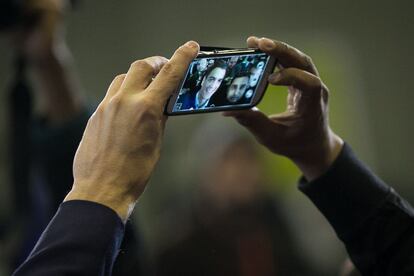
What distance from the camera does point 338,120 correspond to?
6.68 feet

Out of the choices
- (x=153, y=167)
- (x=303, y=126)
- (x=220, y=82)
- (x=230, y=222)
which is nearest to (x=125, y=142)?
(x=153, y=167)

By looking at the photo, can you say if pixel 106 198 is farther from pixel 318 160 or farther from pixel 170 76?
pixel 318 160

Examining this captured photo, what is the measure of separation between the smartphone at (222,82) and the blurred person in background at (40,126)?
192 mm

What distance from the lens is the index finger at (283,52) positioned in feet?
2.34

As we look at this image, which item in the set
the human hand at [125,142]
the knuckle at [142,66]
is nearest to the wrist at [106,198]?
the human hand at [125,142]

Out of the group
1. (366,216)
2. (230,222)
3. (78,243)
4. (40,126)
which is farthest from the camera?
(230,222)

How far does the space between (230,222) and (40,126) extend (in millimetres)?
355

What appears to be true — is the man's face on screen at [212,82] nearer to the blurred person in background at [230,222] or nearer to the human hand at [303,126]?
the human hand at [303,126]

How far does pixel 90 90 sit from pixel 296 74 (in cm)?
53

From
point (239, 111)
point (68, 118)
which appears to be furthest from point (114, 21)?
point (239, 111)

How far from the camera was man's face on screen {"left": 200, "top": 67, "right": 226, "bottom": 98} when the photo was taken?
2.32 ft

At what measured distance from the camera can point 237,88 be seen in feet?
2.41

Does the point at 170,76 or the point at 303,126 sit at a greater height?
the point at 170,76

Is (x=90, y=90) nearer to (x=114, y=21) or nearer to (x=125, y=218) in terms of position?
(x=114, y=21)
